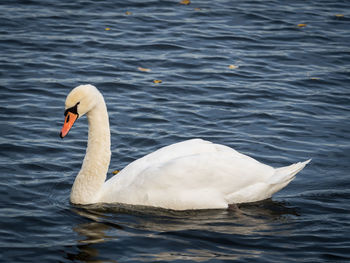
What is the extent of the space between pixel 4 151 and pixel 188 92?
405cm

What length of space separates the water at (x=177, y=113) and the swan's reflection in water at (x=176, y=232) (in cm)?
2

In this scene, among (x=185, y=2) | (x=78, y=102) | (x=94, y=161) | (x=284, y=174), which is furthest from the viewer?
(x=185, y=2)

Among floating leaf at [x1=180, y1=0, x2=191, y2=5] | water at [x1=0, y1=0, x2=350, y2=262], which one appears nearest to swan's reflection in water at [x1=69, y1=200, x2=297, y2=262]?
water at [x1=0, y1=0, x2=350, y2=262]

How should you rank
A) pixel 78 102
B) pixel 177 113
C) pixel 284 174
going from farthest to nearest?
pixel 177 113
pixel 284 174
pixel 78 102

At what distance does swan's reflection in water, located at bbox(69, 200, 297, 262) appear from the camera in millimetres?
6723

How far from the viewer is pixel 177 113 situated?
36.7 feet

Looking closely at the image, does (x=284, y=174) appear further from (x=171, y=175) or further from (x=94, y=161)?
(x=94, y=161)

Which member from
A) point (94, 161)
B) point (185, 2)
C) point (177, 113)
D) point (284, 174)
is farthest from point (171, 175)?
point (185, 2)

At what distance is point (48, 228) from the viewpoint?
23.7 ft

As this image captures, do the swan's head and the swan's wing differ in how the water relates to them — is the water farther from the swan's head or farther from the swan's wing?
the swan's head

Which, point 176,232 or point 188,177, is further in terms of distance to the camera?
point 188,177

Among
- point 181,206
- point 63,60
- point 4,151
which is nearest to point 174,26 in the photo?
point 63,60

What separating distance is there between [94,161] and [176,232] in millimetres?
1550

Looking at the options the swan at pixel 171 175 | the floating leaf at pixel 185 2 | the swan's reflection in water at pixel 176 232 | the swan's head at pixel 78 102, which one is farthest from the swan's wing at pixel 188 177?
the floating leaf at pixel 185 2
